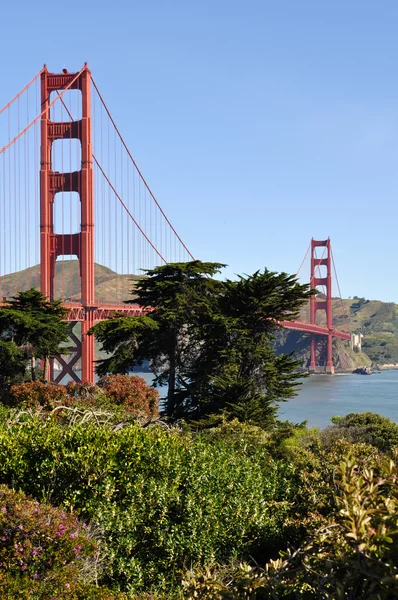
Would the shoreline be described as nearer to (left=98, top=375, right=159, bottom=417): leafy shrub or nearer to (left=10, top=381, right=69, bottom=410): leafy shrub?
(left=98, top=375, right=159, bottom=417): leafy shrub

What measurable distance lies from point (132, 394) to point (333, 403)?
3768 centimetres

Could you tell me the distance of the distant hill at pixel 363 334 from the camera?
112812 millimetres

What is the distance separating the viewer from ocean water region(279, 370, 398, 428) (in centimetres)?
4705

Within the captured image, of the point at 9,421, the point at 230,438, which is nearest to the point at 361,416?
the point at 230,438

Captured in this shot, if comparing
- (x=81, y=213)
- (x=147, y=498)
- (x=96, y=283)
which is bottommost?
(x=147, y=498)

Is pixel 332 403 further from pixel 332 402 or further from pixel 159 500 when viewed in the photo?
pixel 159 500

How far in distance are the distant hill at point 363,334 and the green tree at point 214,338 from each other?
191 feet

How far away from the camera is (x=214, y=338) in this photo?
85.6ft

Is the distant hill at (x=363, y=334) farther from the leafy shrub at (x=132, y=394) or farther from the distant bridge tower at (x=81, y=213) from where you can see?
the leafy shrub at (x=132, y=394)

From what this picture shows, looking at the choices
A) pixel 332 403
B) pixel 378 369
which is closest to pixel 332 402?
pixel 332 403

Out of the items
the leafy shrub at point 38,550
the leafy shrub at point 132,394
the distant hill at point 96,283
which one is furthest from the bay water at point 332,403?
the leafy shrub at point 38,550

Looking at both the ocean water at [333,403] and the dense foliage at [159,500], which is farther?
→ the ocean water at [333,403]

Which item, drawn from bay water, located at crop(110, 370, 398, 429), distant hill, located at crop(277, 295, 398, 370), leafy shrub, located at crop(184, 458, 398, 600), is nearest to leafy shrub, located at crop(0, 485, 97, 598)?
leafy shrub, located at crop(184, 458, 398, 600)

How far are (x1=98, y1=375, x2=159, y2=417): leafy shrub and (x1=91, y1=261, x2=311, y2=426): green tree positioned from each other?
6.09 ft
